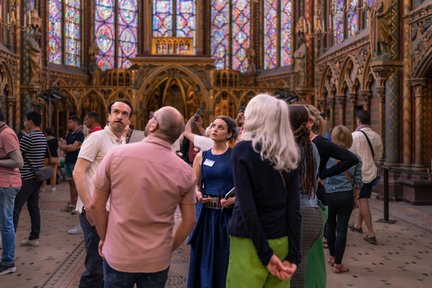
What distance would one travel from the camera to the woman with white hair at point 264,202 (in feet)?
8.84

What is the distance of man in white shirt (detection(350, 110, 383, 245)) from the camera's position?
7.18 meters

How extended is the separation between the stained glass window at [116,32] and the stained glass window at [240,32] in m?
4.77

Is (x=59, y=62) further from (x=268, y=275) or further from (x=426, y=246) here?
(x=268, y=275)

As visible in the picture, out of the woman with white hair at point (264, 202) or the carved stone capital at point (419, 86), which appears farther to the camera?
the carved stone capital at point (419, 86)

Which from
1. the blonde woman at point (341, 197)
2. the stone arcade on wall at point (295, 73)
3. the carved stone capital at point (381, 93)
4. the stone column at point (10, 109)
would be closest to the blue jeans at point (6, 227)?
the blonde woman at point (341, 197)

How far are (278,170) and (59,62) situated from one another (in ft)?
67.7

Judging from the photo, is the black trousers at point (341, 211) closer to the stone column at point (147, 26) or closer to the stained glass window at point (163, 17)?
the stone column at point (147, 26)

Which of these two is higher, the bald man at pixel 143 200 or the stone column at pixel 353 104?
the stone column at pixel 353 104

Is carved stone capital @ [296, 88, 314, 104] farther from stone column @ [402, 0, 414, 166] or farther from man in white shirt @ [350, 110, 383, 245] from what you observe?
man in white shirt @ [350, 110, 383, 245]

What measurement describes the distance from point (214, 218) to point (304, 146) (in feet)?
3.57

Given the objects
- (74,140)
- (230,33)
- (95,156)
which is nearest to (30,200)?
(74,140)

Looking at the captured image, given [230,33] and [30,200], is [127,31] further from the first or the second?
[30,200]

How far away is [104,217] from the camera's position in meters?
2.86

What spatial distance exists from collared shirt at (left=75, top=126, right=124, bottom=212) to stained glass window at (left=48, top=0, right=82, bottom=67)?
18418 mm
